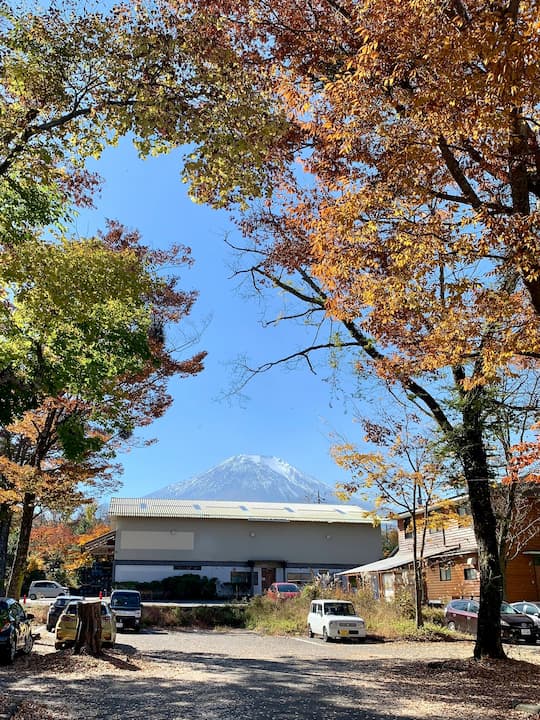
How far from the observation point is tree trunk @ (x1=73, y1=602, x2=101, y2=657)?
45.0 ft

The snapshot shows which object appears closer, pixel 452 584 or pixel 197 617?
pixel 197 617

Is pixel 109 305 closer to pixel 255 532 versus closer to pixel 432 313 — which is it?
pixel 432 313

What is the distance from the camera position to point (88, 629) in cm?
1380

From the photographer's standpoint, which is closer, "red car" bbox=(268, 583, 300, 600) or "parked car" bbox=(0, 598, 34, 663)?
"parked car" bbox=(0, 598, 34, 663)

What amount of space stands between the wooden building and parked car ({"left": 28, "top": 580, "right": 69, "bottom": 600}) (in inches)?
837

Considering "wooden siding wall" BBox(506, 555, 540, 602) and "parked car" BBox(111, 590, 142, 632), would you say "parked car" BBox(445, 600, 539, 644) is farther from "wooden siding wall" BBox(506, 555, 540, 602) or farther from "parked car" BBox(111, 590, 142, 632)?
"parked car" BBox(111, 590, 142, 632)

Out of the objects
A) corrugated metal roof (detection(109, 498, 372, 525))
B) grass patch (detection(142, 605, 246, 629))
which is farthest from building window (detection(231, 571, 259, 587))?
grass patch (detection(142, 605, 246, 629))

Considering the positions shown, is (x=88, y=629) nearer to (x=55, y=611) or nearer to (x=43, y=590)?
(x=55, y=611)

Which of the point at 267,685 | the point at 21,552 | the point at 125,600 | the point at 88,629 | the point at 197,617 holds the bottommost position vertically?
the point at 197,617

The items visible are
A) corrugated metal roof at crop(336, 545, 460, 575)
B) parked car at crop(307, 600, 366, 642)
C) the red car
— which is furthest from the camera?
corrugated metal roof at crop(336, 545, 460, 575)

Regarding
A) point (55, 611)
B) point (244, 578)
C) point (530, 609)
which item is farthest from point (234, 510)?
point (530, 609)

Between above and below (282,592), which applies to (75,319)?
above

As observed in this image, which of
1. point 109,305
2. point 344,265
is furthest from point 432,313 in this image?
point 109,305

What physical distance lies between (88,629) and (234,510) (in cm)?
3266
